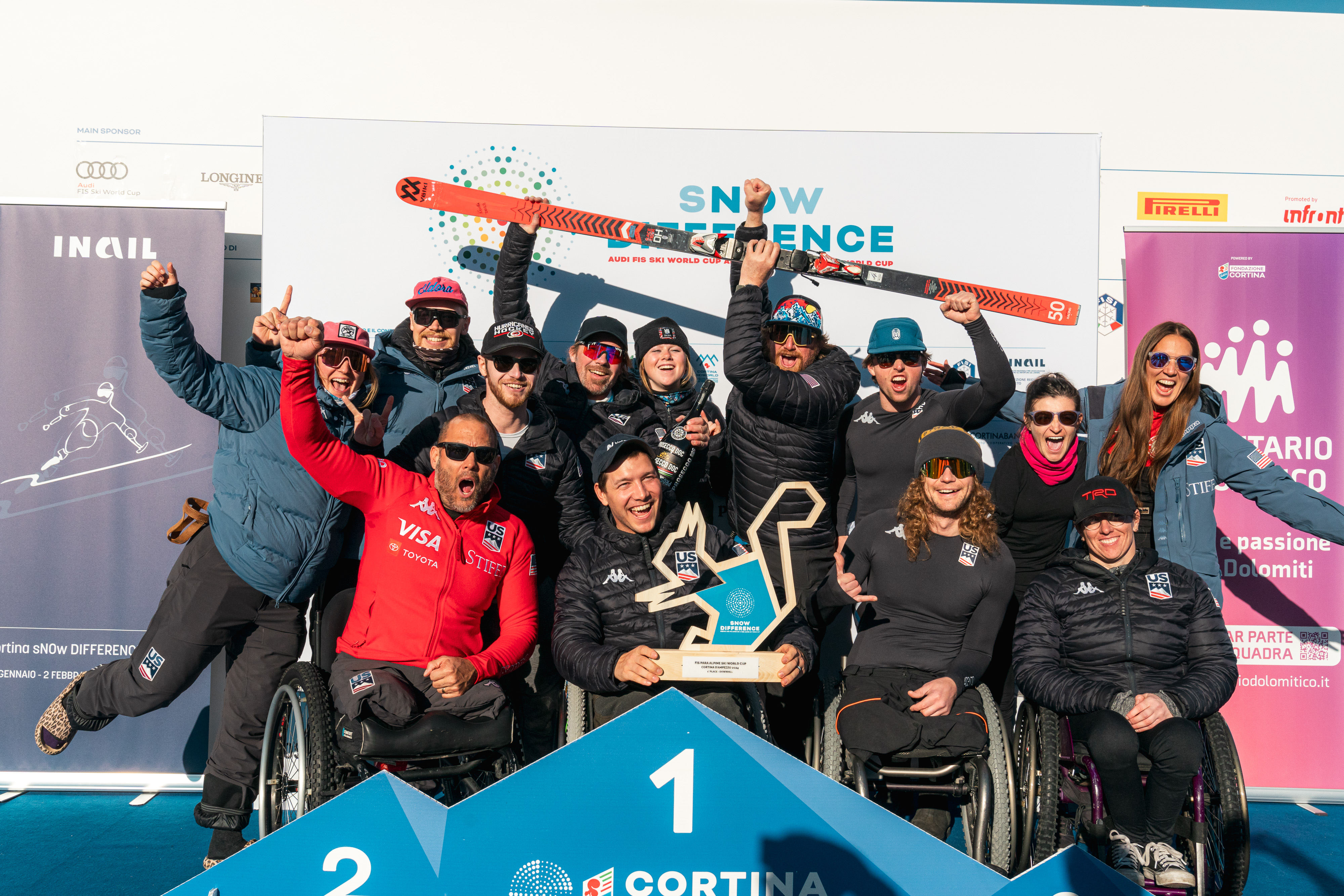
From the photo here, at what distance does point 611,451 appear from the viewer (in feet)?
9.50

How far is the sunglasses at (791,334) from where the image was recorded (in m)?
3.32

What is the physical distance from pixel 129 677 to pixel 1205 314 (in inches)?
176

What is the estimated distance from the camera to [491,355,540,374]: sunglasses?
3.11 metres

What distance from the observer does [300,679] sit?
2.68 metres

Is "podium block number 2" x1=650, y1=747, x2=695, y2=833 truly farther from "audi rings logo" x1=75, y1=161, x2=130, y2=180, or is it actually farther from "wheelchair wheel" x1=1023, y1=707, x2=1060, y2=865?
"audi rings logo" x1=75, y1=161, x2=130, y2=180

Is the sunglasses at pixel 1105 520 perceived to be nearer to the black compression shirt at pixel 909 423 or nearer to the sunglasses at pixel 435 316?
the black compression shirt at pixel 909 423

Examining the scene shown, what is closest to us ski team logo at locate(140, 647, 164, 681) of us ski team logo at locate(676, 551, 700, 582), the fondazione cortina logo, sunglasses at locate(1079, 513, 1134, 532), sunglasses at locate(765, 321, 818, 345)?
us ski team logo at locate(676, 551, 700, 582)

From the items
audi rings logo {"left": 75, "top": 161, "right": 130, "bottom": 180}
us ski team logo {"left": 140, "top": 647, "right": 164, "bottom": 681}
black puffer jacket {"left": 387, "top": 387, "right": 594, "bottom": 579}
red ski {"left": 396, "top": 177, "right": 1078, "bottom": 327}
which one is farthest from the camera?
audi rings logo {"left": 75, "top": 161, "right": 130, "bottom": 180}

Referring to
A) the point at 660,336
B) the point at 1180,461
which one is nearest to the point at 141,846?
the point at 660,336

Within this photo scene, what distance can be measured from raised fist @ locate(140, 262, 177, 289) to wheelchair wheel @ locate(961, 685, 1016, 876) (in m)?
2.75

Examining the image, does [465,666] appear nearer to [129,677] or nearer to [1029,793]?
[129,677]

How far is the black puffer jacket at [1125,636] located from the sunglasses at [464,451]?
1.71m

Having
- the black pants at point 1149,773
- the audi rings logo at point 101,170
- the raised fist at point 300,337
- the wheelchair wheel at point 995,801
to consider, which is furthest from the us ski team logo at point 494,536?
the audi rings logo at point 101,170

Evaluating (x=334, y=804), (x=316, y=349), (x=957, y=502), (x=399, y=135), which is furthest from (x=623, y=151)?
(x=334, y=804)
